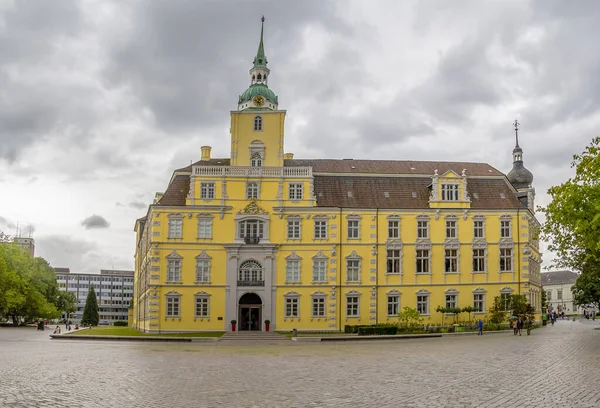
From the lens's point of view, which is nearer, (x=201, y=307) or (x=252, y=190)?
(x=201, y=307)

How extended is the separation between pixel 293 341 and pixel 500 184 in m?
29.5

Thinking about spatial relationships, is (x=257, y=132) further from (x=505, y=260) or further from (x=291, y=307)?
(x=505, y=260)

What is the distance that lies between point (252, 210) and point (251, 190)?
6.48 ft

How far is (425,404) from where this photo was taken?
63.0ft

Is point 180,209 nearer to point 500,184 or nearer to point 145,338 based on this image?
point 145,338

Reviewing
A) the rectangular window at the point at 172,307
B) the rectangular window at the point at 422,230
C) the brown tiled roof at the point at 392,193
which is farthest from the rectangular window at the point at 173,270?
the rectangular window at the point at 422,230

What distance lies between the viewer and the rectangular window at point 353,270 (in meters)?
67.1

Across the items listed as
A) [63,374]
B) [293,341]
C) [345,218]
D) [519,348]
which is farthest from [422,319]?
[63,374]

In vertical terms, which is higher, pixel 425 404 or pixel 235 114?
pixel 235 114

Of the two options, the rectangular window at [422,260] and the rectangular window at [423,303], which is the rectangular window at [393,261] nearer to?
the rectangular window at [422,260]

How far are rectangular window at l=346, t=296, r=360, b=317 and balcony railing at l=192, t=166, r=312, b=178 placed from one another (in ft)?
41.3

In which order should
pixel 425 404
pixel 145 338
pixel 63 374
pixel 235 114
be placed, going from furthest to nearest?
pixel 235 114 < pixel 145 338 < pixel 63 374 < pixel 425 404

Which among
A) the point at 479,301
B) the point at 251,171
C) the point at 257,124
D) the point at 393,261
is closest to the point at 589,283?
the point at 479,301

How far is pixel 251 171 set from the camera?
220 feet
